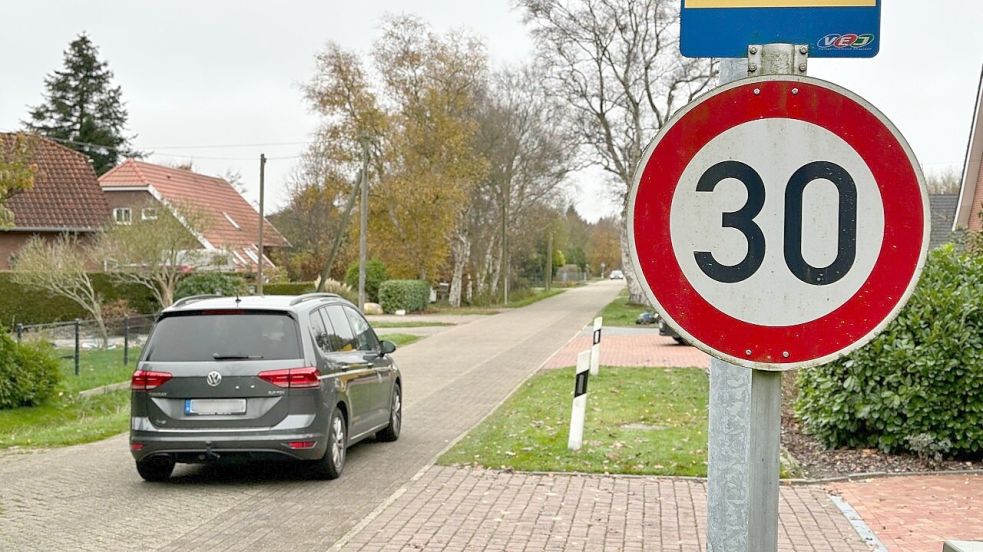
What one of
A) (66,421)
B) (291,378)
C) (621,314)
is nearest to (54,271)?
(66,421)

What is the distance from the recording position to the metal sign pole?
240cm

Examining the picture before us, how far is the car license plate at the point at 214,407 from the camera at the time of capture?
9711 millimetres

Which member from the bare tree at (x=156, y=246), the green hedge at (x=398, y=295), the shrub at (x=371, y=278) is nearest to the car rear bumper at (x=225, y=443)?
the bare tree at (x=156, y=246)

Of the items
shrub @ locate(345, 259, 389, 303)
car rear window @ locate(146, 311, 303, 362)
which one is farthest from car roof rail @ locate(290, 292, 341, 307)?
shrub @ locate(345, 259, 389, 303)

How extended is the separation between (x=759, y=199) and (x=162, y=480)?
28.8 ft

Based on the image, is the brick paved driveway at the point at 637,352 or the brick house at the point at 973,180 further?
the brick house at the point at 973,180

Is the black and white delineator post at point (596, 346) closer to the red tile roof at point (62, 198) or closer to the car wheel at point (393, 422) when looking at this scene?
the car wheel at point (393, 422)

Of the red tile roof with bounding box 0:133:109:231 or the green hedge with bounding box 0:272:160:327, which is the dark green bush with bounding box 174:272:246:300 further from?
the red tile roof with bounding box 0:133:109:231

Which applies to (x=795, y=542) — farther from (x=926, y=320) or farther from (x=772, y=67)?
(x=772, y=67)

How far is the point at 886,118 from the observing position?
2424 mm

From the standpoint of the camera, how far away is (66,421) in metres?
15.8

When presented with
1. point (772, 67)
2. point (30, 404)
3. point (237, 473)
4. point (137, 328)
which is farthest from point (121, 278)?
point (772, 67)

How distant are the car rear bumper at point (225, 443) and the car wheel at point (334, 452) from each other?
33 centimetres

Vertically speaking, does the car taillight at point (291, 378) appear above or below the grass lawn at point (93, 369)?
above
